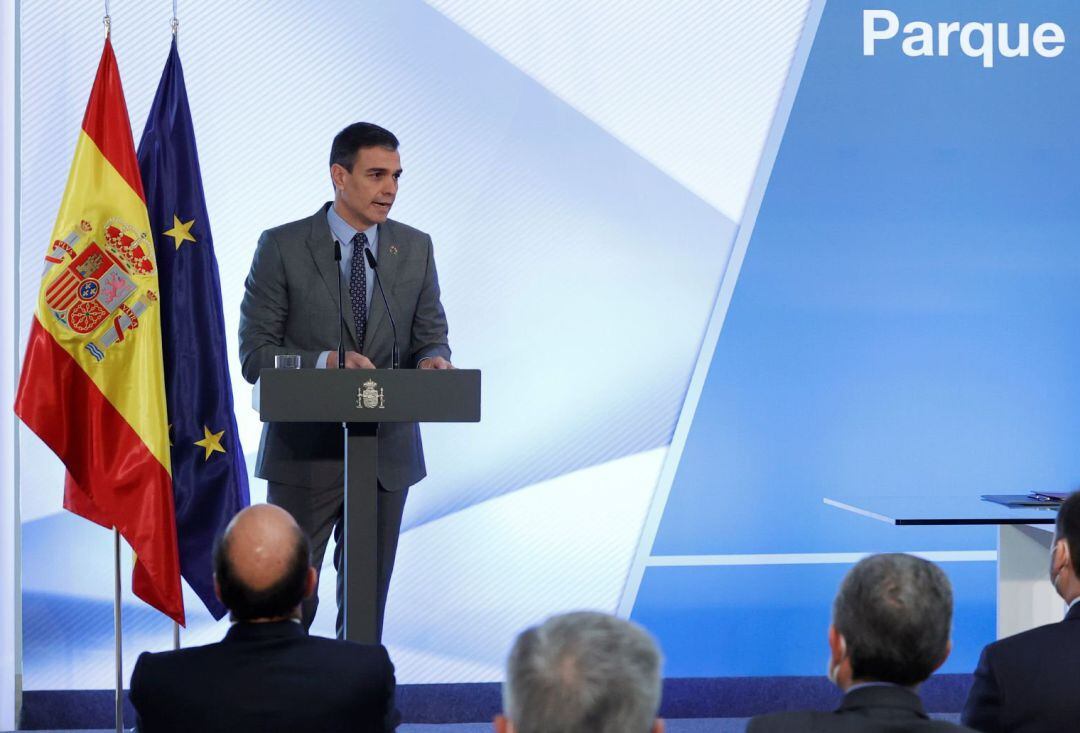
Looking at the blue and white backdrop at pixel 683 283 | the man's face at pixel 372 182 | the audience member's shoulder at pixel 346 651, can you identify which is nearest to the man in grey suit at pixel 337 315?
the man's face at pixel 372 182

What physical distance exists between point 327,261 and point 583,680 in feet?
8.14

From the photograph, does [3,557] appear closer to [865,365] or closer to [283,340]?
[283,340]

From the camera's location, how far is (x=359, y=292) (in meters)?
3.60

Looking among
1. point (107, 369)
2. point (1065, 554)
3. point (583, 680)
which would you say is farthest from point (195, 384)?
point (583, 680)

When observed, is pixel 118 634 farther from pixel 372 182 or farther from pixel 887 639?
pixel 887 639

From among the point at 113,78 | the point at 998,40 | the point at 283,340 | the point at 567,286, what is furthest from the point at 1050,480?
the point at 113,78

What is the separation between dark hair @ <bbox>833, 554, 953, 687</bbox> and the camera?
1.83 metres

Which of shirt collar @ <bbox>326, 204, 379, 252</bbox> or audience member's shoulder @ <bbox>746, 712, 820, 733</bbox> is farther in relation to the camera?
shirt collar @ <bbox>326, 204, 379, 252</bbox>

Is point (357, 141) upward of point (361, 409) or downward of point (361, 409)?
upward

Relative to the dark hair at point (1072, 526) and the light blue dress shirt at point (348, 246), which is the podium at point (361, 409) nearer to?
the light blue dress shirt at point (348, 246)

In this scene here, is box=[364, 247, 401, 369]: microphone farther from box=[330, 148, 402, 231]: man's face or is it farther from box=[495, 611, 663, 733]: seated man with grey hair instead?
box=[495, 611, 663, 733]: seated man with grey hair

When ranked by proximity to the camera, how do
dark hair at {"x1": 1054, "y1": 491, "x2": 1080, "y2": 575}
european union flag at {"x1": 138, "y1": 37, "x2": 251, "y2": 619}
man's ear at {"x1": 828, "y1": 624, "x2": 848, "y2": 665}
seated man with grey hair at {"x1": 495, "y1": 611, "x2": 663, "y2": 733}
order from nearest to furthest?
1. seated man with grey hair at {"x1": 495, "y1": 611, "x2": 663, "y2": 733}
2. man's ear at {"x1": 828, "y1": 624, "x2": 848, "y2": 665}
3. dark hair at {"x1": 1054, "y1": 491, "x2": 1080, "y2": 575}
4. european union flag at {"x1": 138, "y1": 37, "x2": 251, "y2": 619}

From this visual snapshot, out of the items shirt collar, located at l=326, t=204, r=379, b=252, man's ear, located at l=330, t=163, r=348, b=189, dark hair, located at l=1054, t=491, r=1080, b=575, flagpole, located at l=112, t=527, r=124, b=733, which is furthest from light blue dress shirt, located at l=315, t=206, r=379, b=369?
dark hair, located at l=1054, t=491, r=1080, b=575

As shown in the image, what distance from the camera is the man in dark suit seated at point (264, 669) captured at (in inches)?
78.9
